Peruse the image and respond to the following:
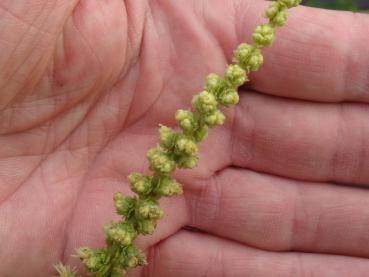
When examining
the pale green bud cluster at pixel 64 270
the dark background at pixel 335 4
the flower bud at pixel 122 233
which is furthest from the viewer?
the dark background at pixel 335 4

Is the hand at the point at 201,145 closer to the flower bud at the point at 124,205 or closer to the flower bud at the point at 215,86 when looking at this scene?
the flower bud at the point at 124,205

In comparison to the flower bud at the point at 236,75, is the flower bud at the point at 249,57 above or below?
above

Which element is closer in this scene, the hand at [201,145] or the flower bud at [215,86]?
the flower bud at [215,86]

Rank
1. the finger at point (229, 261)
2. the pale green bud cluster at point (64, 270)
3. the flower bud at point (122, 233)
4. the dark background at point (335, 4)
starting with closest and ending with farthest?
the flower bud at point (122, 233), the pale green bud cluster at point (64, 270), the finger at point (229, 261), the dark background at point (335, 4)

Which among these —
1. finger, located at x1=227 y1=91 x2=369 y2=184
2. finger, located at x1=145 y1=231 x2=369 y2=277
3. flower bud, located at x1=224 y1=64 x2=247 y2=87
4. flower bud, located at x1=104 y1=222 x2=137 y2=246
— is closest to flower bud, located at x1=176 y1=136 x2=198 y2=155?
flower bud, located at x1=224 y1=64 x2=247 y2=87

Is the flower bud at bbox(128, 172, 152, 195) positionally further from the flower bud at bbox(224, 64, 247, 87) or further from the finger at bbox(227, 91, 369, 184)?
the finger at bbox(227, 91, 369, 184)

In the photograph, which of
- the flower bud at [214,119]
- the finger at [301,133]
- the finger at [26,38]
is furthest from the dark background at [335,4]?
the flower bud at [214,119]

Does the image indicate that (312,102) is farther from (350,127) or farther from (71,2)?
(71,2)

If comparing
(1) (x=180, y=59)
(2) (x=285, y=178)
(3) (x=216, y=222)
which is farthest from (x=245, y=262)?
(1) (x=180, y=59)
